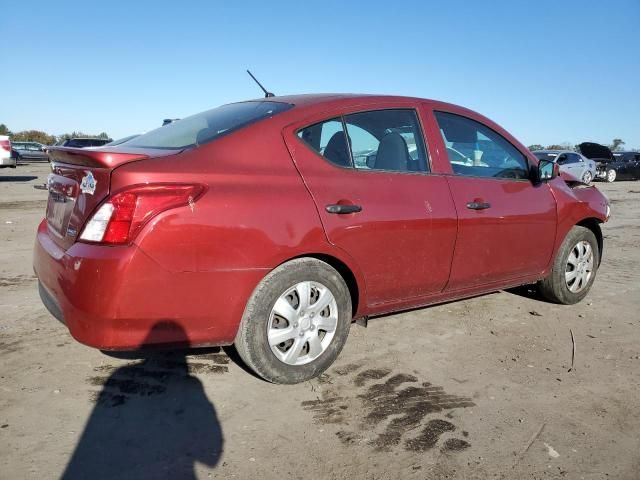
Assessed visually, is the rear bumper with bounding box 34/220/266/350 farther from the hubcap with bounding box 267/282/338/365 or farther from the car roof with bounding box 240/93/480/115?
the car roof with bounding box 240/93/480/115

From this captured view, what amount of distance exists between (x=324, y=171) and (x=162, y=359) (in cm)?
157

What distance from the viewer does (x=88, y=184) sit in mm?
2646

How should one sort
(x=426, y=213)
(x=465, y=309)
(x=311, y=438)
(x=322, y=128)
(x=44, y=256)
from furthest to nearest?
1. (x=465, y=309)
2. (x=426, y=213)
3. (x=322, y=128)
4. (x=44, y=256)
5. (x=311, y=438)

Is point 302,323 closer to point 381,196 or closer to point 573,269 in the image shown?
point 381,196

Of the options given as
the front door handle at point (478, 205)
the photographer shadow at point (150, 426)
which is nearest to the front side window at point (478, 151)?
the front door handle at point (478, 205)

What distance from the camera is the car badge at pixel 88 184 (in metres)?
2.61

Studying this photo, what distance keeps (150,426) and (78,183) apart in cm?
129

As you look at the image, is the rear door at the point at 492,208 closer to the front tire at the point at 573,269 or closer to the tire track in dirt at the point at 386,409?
the front tire at the point at 573,269

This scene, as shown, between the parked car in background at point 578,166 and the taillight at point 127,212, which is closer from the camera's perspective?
the taillight at point 127,212

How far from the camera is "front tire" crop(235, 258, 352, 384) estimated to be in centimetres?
285

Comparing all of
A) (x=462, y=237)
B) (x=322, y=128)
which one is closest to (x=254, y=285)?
(x=322, y=128)

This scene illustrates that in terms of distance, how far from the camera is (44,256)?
296 centimetres

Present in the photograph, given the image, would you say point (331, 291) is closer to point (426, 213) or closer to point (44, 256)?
point (426, 213)

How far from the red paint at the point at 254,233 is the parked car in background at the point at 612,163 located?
24.7m
